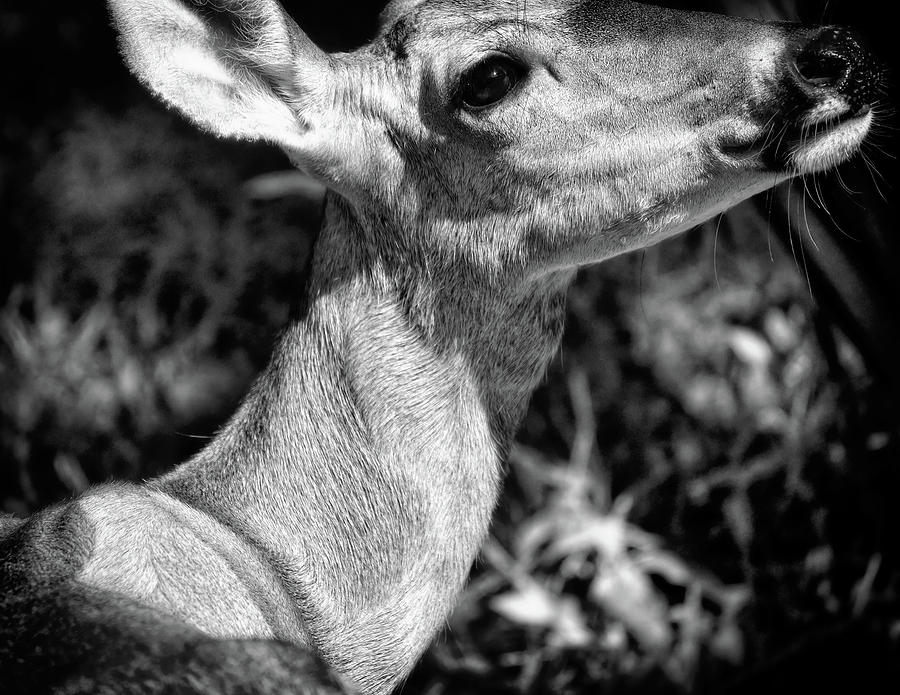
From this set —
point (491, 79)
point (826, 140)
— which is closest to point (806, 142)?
point (826, 140)

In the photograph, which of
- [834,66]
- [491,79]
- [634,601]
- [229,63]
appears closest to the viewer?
[834,66]

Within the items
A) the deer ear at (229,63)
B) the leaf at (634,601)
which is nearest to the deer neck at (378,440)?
the deer ear at (229,63)

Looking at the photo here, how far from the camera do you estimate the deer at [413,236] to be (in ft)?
7.38

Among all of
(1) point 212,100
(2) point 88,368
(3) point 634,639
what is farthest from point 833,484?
(2) point 88,368

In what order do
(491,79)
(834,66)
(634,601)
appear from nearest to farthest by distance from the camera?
(834,66) < (491,79) < (634,601)

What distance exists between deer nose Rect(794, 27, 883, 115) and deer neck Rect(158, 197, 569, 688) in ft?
2.53

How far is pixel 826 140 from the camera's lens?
7.34ft

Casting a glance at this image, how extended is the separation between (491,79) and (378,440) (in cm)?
88

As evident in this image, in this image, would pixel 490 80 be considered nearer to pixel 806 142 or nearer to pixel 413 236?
pixel 413 236

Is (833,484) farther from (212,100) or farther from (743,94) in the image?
(212,100)

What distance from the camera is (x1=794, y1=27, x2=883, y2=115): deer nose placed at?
7.16ft

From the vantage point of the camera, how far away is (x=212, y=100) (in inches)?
97.4

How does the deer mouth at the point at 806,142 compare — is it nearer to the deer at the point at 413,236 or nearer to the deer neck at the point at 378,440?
the deer at the point at 413,236

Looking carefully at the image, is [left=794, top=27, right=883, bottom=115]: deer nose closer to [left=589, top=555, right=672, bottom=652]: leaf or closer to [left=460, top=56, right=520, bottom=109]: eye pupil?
[left=460, top=56, right=520, bottom=109]: eye pupil
